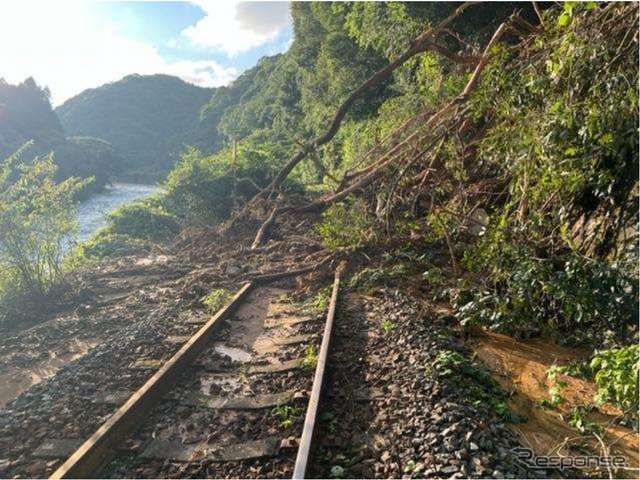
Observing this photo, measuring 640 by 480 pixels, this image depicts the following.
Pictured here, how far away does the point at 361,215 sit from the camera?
33.5ft

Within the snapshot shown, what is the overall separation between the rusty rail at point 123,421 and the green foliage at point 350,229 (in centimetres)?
435

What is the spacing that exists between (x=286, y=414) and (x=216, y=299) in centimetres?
426

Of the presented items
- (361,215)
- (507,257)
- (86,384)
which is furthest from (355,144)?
(86,384)

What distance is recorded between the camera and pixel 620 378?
396 centimetres

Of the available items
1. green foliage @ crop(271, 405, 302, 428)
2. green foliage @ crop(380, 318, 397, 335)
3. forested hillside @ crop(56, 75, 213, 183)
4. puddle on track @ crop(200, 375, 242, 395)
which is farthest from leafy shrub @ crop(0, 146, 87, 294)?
forested hillside @ crop(56, 75, 213, 183)

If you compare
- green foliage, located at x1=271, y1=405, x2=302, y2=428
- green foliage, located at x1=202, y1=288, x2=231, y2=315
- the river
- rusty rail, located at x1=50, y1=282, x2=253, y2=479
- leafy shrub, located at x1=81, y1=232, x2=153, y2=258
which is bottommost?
green foliage, located at x1=271, y1=405, x2=302, y2=428

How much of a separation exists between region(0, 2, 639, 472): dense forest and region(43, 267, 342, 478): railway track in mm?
1936

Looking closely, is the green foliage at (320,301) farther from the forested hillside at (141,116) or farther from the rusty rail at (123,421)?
the forested hillside at (141,116)

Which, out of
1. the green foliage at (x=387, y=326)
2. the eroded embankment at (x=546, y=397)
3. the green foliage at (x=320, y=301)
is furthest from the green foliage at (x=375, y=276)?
the eroded embankment at (x=546, y=397)

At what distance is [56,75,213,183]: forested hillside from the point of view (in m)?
98.4

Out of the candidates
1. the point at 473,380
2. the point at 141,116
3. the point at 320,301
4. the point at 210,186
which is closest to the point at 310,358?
the point at 473,380

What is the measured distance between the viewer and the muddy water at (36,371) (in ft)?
19.9

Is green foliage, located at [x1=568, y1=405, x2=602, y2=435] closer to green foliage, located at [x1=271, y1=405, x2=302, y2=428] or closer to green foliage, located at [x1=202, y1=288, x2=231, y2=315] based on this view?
green foliage, located at [x1=271, y1=405, x2=302, y2=428]

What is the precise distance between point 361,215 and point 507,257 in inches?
181
